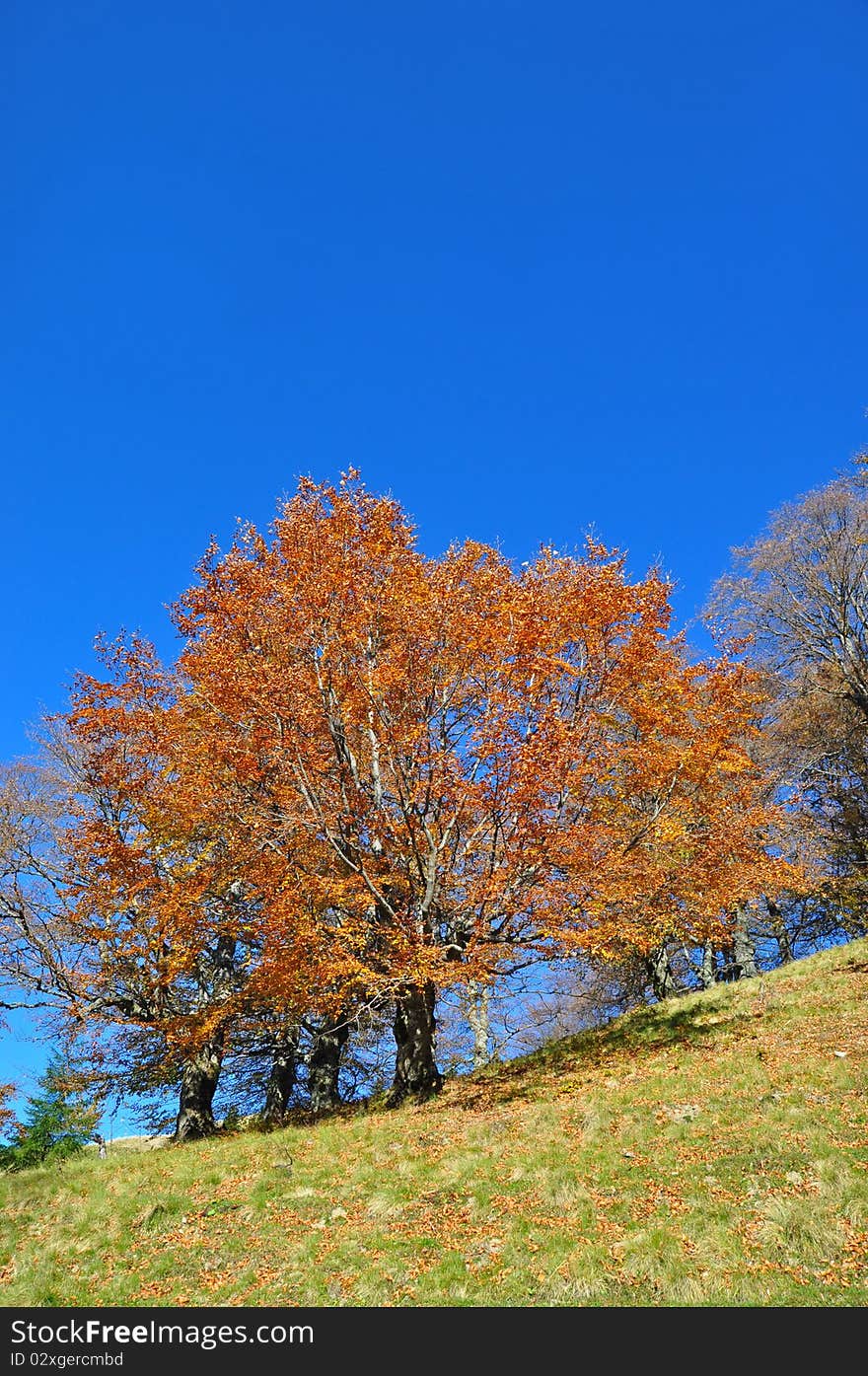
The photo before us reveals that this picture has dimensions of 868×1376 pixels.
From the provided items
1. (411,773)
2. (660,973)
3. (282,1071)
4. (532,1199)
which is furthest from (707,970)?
(532,1199)

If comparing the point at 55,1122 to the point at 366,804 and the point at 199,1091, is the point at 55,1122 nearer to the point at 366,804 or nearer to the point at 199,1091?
the point at 199,1091

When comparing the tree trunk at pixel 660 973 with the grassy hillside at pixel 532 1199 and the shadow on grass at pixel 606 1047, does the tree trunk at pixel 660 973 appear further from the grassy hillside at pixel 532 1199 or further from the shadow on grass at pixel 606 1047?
the grassy hillside at pixel 532 1199

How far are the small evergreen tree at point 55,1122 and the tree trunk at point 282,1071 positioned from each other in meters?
4.84

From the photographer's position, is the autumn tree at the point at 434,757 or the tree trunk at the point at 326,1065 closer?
the autumn tree at the point at 434,757

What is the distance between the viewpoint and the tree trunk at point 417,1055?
16750mm

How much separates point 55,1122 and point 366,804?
13629mm

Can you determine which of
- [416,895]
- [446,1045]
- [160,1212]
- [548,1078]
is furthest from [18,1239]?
[446,1045]

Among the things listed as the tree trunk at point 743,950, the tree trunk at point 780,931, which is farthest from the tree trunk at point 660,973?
the tree trunk at point 780,931

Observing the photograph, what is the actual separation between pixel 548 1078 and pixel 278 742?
9114 mm

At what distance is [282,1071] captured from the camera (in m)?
22.9

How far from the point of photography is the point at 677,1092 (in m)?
12.4

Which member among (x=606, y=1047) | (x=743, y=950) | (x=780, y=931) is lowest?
(x=606, y=1047)

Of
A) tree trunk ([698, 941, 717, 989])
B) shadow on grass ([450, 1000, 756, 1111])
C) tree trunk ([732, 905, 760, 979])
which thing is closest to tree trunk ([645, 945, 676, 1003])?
tree trunk ([698, 941, 717, 989])

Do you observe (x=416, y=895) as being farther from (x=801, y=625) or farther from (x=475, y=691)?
(x=801, y=625)
